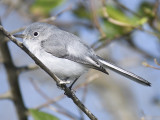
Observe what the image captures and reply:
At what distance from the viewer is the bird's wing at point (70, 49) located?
1775 mm

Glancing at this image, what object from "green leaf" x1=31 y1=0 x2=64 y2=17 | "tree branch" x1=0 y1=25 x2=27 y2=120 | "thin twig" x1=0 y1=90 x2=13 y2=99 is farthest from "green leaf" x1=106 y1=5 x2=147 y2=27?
"thin twig" x1=0 y1=90 x2=13 y2=99

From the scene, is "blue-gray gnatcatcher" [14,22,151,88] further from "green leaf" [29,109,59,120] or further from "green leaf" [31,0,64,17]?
"green leaf" [31,0,64,17]

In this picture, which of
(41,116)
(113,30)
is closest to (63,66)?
(41,116)

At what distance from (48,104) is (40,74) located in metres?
1.39

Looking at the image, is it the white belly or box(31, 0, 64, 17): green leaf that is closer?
the white belly

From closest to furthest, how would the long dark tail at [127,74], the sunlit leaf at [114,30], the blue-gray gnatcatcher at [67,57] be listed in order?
the long dark tail at [127,74], the blue-gray gnatcatcher at [67,57], the sunlit leaf at [114,30]

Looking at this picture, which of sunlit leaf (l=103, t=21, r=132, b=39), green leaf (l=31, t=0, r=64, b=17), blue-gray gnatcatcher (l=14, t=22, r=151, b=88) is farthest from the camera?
green leaf (l=31, t=0, r=64, b=17)

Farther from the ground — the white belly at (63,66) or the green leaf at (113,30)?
the white belly at (63,66)

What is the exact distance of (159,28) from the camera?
2184 mm

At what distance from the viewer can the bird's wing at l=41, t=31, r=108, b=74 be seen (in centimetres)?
178

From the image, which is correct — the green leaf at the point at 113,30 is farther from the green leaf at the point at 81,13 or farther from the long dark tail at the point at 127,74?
the long dark tail at the point at 127,74

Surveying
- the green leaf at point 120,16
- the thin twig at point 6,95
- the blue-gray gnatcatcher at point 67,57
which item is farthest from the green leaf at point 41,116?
the green leaf at point 120,16

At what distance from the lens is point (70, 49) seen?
5.95ft

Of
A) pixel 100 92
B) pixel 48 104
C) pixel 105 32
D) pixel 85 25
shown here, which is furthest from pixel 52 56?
pixel 100 92
